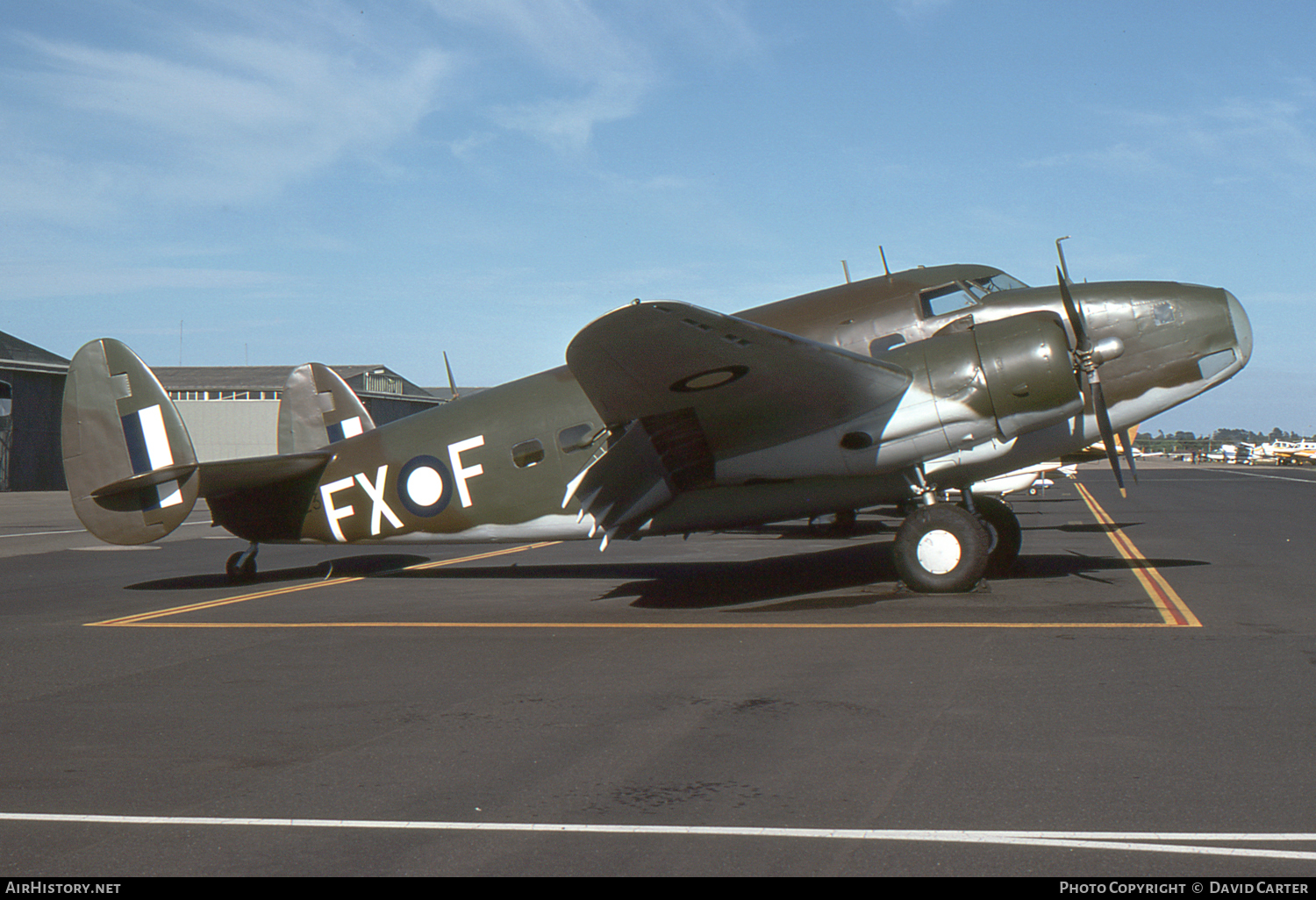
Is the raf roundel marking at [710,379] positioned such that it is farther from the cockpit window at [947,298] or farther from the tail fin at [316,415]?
the tail fin at [316,415]

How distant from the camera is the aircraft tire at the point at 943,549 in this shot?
483 inches

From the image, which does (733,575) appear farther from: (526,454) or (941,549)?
(941,549)

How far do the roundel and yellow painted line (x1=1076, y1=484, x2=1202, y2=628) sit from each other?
8.82 meters

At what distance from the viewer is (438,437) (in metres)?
14.5

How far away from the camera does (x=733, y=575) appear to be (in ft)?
51.3

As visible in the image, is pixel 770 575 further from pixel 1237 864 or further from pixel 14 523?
pixel 14 523

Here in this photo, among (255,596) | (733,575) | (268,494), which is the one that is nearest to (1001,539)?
(733,575)

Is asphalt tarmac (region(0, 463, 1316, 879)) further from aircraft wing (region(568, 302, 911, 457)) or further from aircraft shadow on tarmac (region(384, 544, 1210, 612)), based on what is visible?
aircraft wing (region(568, 302, 911, 457))

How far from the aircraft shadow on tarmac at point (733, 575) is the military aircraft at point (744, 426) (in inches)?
35.1

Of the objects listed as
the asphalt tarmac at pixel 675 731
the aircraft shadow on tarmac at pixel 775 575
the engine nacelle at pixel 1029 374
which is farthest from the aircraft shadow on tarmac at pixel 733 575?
the engine nacelle at pixel 1029 374

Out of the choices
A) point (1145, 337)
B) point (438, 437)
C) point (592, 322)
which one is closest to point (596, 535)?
point (438, 437)

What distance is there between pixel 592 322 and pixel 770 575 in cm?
676
